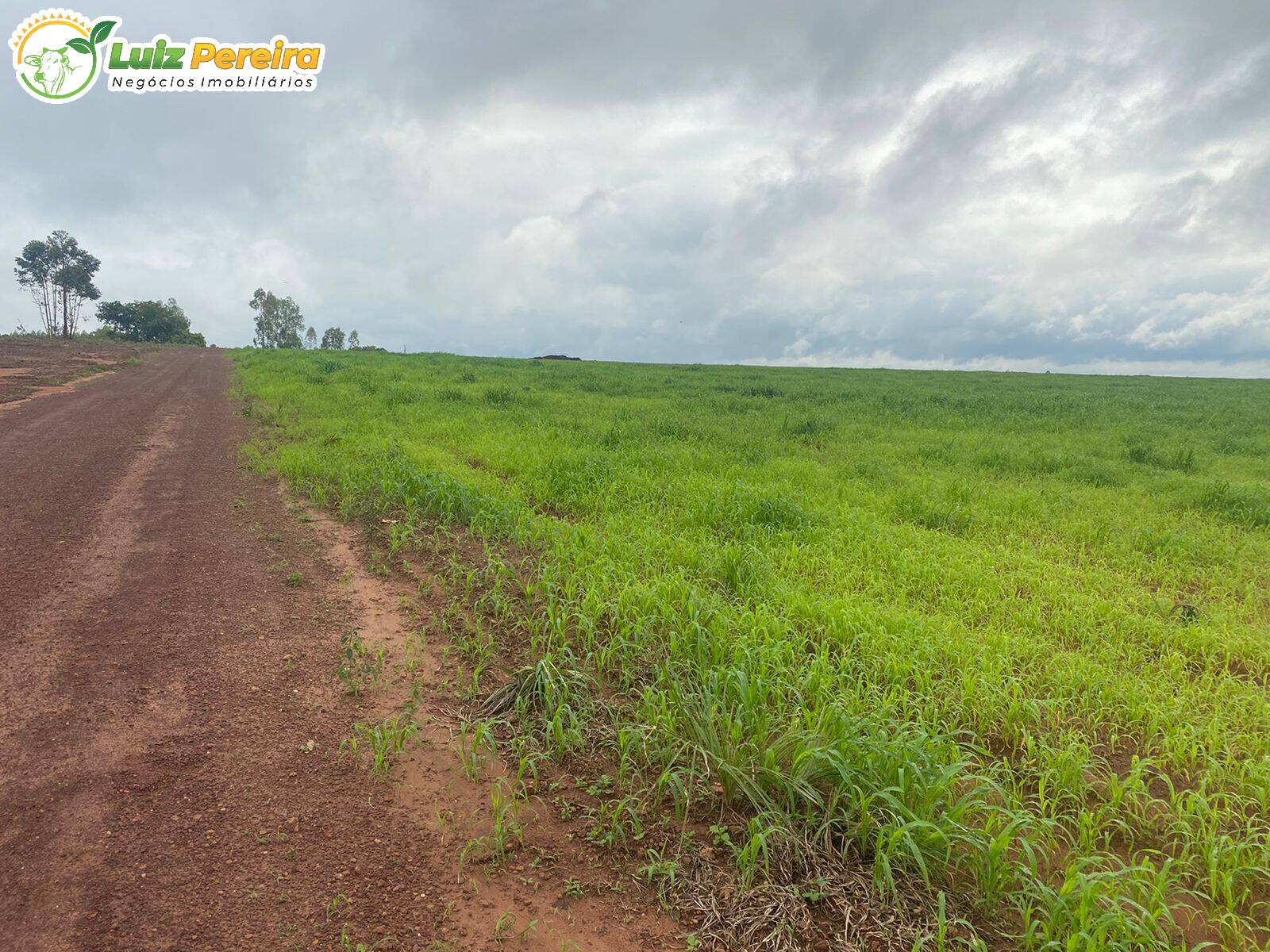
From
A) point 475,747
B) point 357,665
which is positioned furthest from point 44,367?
point 475,747

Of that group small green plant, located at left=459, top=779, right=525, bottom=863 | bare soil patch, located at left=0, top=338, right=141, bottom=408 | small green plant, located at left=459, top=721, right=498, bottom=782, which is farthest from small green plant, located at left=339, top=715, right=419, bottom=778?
bare soil patch, located at left=0, top=338, right=141, bottom=408

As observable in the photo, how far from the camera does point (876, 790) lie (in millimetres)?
3143

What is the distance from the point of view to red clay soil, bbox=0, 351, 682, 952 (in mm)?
2535

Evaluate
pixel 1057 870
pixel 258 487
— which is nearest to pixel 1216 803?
pixel 1057 870

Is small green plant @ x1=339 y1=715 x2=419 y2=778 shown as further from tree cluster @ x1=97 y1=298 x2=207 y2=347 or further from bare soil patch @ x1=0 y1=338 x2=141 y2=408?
tree cluster @ x1=97 y1=298 x2=207 y2=347

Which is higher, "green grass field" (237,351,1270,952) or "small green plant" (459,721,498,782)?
"green grass field" (237,351,1270,952)

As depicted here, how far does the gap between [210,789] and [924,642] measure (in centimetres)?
468

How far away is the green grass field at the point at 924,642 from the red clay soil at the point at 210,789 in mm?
991

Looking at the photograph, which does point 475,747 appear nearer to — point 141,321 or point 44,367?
point 44,367

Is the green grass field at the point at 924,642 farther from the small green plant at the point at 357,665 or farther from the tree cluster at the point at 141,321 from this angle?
the tree cluster at the point at 141,321

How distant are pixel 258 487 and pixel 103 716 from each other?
5906 millimetres

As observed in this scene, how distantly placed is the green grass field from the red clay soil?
99 cm

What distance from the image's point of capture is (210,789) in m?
3.19

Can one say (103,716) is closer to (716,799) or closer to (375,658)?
(375,658)
